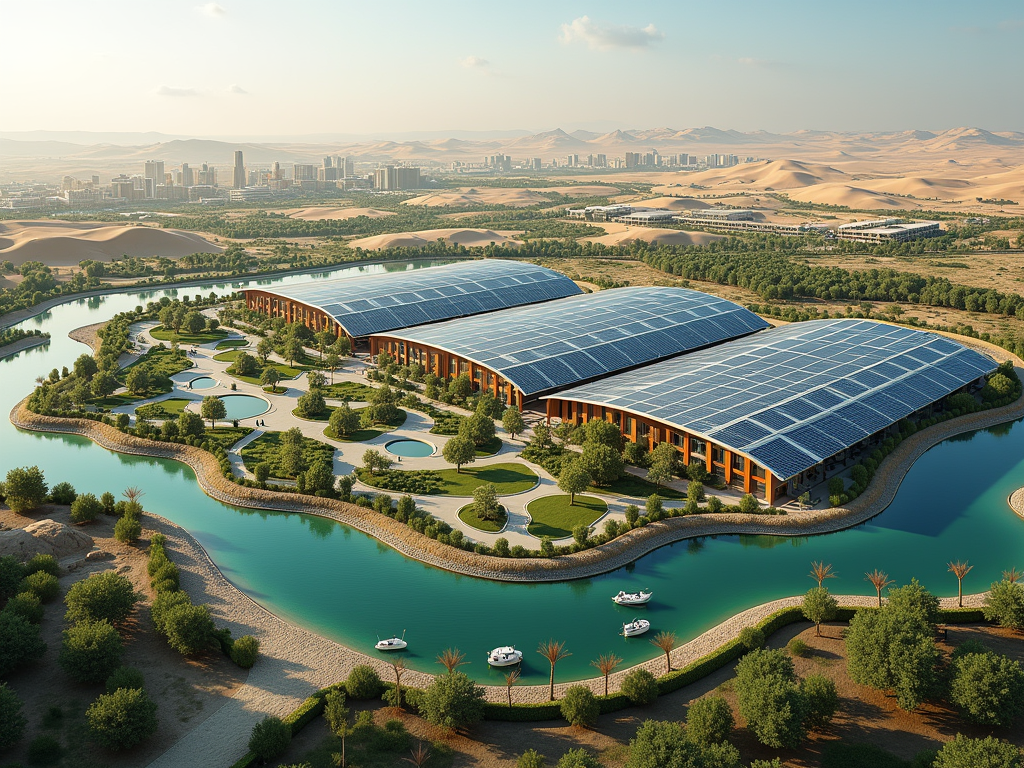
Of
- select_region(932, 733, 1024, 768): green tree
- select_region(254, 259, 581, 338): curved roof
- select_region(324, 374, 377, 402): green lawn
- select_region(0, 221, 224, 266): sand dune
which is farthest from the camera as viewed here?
select_region(0, 221, 224, 266): sand dune

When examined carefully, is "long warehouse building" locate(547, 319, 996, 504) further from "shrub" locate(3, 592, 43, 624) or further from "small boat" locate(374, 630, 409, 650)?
"shrub" locate(3, 592, 43, 624)

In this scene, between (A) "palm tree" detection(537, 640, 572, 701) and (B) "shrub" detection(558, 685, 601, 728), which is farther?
(A) "palm tree" detection(537, 640, 572, 701)

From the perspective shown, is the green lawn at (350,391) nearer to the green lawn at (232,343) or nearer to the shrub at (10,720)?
the green lawn at (232,343)

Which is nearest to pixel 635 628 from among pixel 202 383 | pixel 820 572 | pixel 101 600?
pixel 820 572

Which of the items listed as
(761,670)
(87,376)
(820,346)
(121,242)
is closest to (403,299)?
(87,376)

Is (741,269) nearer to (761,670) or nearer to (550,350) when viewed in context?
(550,350)

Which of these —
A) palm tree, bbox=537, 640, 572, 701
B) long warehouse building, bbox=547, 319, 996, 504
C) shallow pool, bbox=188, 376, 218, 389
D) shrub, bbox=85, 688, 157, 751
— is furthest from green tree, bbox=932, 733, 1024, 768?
shallow pool, bbox=188, 376, 218, 389

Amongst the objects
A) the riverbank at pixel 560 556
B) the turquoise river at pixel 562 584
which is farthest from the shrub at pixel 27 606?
the riverbank at pixel 560 556
